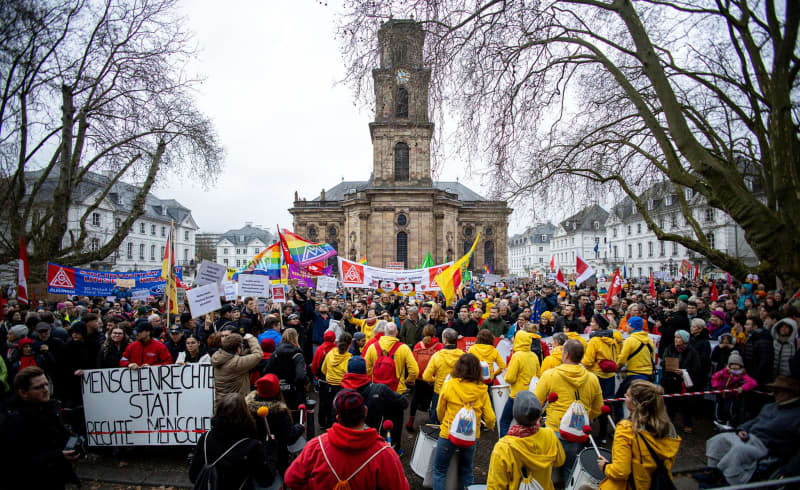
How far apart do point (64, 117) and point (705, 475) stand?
56.9 ft

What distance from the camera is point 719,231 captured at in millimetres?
40562

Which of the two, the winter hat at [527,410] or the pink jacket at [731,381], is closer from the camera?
the winter hat at [527,410]

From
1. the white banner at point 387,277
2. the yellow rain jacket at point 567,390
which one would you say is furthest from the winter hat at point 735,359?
the white banner at point 387,277

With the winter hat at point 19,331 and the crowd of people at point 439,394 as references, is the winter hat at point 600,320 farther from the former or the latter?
the winter hat at point 19,331

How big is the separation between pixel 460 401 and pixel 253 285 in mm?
7299

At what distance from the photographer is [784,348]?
5891mm

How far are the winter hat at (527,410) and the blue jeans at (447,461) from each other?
1.31 m

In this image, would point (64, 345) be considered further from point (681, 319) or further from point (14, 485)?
point (681, 319)

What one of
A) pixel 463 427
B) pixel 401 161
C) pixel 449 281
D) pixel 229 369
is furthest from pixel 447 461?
pixel 401 161

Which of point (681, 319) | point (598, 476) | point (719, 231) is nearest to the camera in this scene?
point (598, 476)

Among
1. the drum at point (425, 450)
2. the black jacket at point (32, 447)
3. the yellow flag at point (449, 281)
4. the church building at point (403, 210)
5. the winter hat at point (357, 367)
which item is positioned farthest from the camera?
the church building at point (403, 210)

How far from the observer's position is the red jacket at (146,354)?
5.86m

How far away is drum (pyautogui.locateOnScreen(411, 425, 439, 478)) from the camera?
14.5 feet

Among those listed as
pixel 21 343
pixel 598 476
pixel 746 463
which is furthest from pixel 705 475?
pixel 21 343
